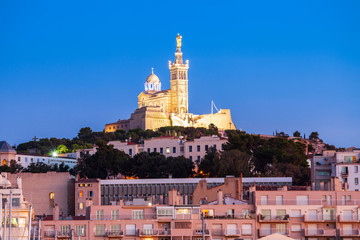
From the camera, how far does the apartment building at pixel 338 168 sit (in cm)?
10681

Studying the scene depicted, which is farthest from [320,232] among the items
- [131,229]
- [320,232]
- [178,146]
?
[178,146]

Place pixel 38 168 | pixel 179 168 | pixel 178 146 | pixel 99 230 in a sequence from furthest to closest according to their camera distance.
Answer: pixel 178 146
pixel 38 168
pixel 179 168
pixel 99 230

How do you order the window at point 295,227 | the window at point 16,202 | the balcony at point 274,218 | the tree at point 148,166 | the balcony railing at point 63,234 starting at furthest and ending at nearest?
the tree at point 148,166 → the window at point 295,227 → the balcony at point 274,218 → the balcony railing at point 63,234 → the window at point 16,202

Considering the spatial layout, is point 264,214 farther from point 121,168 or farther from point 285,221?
point 121,168

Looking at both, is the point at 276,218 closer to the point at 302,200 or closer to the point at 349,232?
the point at 302,200

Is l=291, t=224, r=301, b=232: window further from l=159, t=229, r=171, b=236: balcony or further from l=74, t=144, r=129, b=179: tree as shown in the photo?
l=74, t=144, r=129, b=179: tree

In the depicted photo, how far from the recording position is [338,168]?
109 m

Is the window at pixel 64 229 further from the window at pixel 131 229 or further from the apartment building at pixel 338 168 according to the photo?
the apartment building at pixel 338 168

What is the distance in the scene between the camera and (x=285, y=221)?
77.9m

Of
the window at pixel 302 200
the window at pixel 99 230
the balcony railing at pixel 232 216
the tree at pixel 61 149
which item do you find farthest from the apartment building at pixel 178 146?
the window at pixel 99 230

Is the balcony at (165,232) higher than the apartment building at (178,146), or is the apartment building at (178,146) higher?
the apartment building at (178,146)

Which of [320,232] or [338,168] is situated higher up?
[338,168]

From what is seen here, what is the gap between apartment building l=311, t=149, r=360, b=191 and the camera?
107 m

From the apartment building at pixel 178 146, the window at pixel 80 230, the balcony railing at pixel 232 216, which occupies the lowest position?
the window at pixel 80 230
